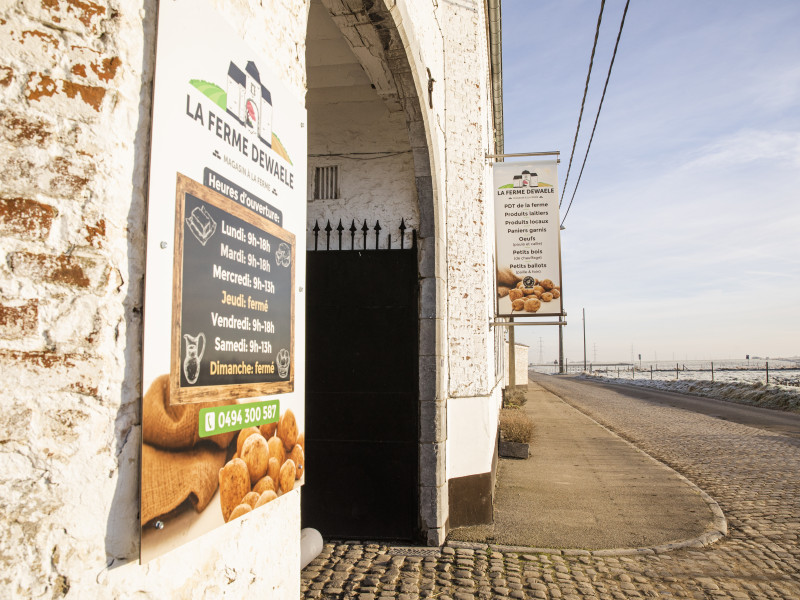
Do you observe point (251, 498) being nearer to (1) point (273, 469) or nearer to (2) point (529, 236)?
(1) point (273, 469)

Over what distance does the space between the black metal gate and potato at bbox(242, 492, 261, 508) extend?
14.0 feet

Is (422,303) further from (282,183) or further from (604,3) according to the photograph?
(604,3)

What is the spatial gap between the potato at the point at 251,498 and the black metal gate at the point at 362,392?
169 inches

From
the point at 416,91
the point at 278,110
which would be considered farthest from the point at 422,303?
the point at 278,110

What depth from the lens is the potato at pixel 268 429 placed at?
222cm

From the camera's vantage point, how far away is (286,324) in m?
2.40

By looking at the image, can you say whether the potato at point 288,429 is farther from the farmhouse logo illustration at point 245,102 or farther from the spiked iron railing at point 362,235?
the spiked iron railing at point 362,235

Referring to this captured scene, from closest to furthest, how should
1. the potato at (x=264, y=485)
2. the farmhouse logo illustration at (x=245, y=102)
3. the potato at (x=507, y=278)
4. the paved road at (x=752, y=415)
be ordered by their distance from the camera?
the farmhouse logo illustration at (x=245, y=102)
the potato at (x=264, y=485)
the potato at (x=507, y=278)
the paved road at (x=752, y=415)

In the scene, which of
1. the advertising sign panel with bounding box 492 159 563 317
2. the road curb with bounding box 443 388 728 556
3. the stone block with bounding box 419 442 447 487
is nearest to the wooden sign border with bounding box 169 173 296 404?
the stone block with bounding box 419 442 447 487

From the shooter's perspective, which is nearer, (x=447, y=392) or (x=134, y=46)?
(x=134, y=46)

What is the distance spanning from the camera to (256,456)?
218 cm

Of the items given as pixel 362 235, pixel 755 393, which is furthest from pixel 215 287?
pixel 755 393

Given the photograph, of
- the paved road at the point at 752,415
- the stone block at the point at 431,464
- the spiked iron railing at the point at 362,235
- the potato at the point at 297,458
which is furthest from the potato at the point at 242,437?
the paved road at the point at 752,415

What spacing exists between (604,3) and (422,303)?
15.7ft
